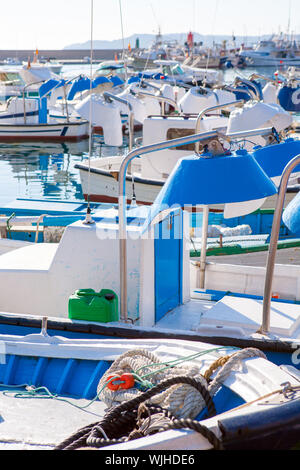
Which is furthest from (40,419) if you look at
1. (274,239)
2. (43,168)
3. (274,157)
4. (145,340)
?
(43,168)

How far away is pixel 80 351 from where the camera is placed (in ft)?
16.4

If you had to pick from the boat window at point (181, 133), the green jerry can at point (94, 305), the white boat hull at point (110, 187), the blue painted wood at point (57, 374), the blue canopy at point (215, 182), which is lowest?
the white boat hull at point (110, 187)

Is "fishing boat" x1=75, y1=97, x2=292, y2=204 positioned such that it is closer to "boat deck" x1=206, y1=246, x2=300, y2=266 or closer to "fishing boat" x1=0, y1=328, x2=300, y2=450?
"boat deck" x1=206, y1=246, x2=300, y2=266

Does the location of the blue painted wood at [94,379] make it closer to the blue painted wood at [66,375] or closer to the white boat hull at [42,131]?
the blue painted wood at [66,375]

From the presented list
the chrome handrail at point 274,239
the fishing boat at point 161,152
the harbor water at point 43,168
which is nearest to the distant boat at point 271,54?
the harbor water at point 43,168

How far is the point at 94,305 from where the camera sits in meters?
5.52

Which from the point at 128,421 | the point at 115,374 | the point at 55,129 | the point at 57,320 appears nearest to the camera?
the point at 128,421

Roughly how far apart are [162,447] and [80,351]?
1.96m

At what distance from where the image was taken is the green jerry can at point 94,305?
5.52 meters

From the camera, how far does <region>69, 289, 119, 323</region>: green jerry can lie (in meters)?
5.52

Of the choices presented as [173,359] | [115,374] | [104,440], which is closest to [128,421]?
[104,440]

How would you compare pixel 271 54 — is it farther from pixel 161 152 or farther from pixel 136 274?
pixel 136 274

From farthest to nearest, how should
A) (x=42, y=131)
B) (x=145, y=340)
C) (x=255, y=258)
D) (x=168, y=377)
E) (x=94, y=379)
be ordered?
1. (x=42, y=131)
2. (x=255, y=258)
3. (x=145, y=340)
4. (x=94, y=379)
5. (x=168, y=377)

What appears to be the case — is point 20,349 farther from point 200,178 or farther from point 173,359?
point 200,178
